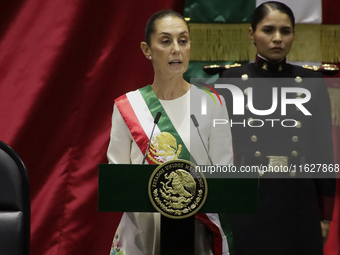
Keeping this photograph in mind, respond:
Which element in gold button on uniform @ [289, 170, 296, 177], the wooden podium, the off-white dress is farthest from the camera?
gold button on uniform @ [289, 170, 296, 177]

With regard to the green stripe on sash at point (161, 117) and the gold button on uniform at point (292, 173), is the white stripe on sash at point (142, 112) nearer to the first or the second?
the green stripe on sash at point (161, 117)

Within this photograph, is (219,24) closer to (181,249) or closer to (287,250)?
(287,250)

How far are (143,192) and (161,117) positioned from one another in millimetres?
381

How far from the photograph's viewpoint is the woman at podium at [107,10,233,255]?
4.68 feet

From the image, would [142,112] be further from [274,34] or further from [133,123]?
[274,34]

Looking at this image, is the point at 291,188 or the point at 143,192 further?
the point at 291,188

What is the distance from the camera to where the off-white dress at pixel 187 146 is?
4.66 ft

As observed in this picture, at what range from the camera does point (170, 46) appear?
153 cm

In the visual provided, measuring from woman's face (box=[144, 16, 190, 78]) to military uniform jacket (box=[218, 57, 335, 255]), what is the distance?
36 cm

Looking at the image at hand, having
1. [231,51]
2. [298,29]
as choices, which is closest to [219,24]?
[231,51]

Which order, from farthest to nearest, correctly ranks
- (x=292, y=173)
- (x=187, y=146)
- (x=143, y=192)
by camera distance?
(x=292, y=173)
(x=187, y=146)
(x=143, y=192)

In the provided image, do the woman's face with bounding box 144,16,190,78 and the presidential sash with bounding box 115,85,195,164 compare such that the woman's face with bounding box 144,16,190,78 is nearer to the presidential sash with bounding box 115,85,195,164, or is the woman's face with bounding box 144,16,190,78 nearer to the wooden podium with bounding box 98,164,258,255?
the presidential sash with bounding box 115,85,195,164

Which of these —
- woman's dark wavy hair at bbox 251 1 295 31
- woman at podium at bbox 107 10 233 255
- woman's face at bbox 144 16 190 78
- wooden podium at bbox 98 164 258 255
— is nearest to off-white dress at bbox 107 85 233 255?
woman at podium at bbox 107 10 233 255

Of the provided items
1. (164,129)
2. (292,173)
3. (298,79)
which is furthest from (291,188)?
(164,129)
